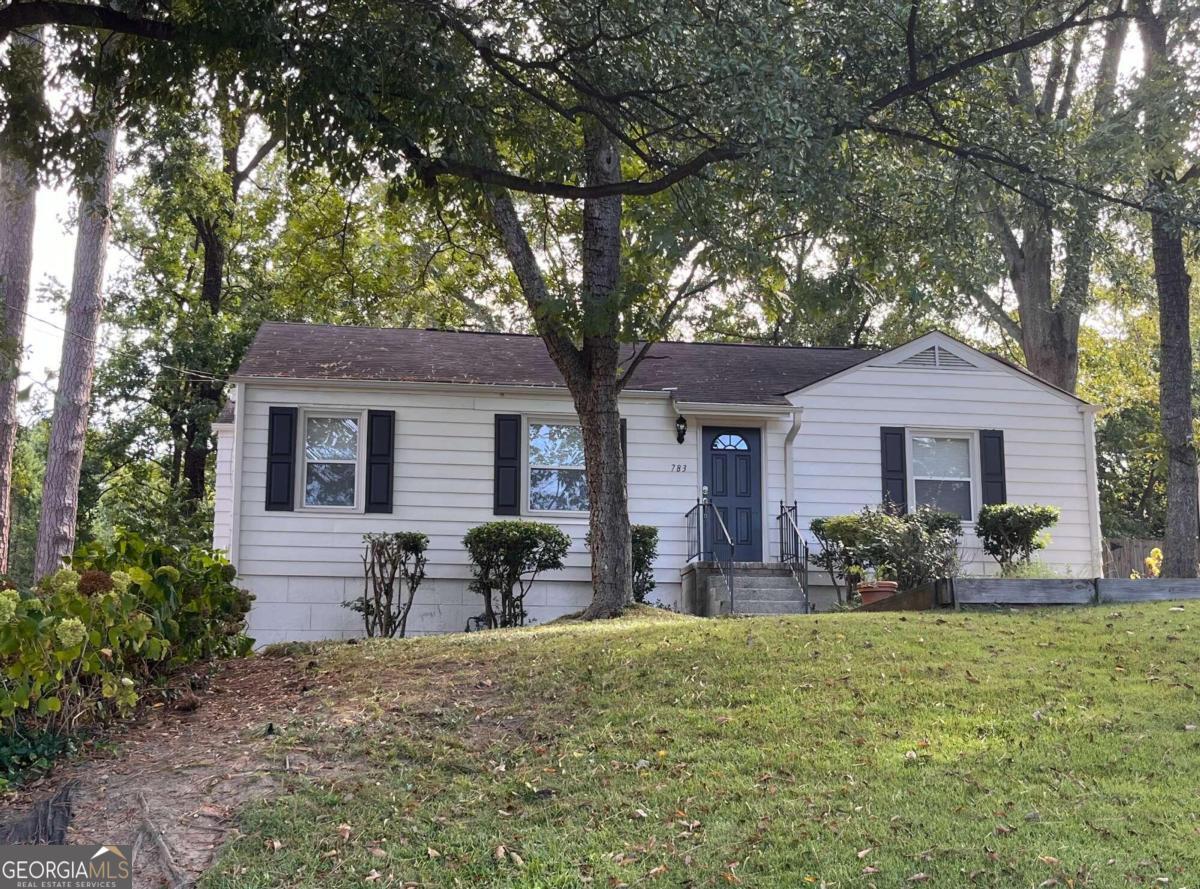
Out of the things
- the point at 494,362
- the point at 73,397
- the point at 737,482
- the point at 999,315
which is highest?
the point at 999,315

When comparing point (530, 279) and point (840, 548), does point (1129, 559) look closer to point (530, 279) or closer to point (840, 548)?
point (840, 548)

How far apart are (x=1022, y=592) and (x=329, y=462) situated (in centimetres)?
830

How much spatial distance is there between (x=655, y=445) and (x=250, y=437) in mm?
5092

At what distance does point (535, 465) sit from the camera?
1445 cm

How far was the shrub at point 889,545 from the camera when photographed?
39.7 feet

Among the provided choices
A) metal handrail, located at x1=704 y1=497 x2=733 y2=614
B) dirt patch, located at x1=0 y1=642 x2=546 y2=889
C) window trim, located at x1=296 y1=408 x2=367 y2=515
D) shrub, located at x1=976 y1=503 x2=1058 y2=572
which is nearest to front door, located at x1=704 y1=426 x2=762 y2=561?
metal handrail, located at x1=704 y1=497 x2=733 y2=614

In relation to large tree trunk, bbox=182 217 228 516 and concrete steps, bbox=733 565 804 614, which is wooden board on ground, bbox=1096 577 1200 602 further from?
large tree trunk, bbox=182 217 228 516

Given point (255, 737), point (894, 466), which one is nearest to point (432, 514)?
point (894, 466)

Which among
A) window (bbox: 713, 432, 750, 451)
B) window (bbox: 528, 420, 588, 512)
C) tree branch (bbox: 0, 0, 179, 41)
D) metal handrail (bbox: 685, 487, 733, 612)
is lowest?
metal handrail (bbox: 685, 487, 733, 612)

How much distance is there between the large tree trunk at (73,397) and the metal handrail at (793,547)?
8.86 m

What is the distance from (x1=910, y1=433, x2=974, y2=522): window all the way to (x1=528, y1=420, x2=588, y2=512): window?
4462 millimetres

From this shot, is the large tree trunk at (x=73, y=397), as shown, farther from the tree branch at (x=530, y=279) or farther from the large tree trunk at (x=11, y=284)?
the tree branch at (x=530, y=279)

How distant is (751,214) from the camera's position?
9461 millimetres

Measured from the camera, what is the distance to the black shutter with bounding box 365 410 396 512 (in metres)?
14.0
